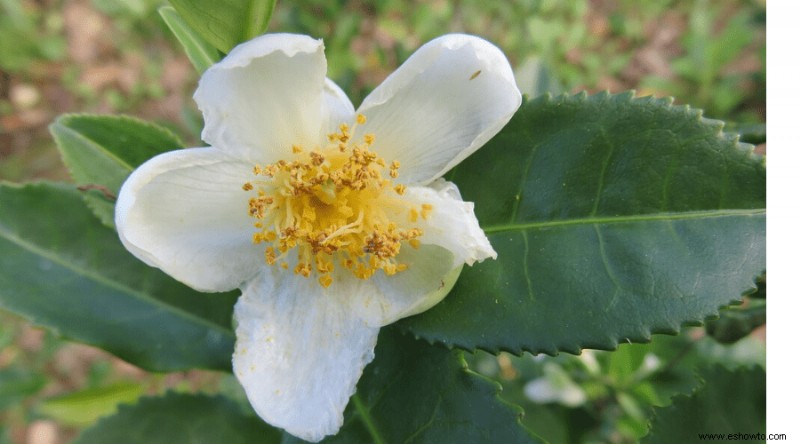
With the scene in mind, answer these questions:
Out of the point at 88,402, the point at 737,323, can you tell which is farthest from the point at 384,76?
Result: the point at 737,323

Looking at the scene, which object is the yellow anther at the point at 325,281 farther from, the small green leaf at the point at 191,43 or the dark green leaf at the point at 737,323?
the dark green leaf at the point at 737,323

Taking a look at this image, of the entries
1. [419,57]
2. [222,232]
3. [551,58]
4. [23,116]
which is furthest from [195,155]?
[23,116]

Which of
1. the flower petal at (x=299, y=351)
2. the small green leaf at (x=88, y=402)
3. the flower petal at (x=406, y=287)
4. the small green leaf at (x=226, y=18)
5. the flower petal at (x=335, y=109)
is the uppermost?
the small green leaf at (x=226, y=18)

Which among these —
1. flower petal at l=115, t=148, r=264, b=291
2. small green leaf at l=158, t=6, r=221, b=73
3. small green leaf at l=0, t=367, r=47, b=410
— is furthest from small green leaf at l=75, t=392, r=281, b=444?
small green leaf at l=0, t=367, r=47, b=410

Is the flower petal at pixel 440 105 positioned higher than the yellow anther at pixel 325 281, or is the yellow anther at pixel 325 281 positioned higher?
the flower petal at pixel 440 105

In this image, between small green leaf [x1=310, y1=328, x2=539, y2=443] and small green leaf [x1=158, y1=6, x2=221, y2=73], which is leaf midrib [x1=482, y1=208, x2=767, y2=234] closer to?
small green leaf [x1=310, y1=328, x2=539, y2=443]

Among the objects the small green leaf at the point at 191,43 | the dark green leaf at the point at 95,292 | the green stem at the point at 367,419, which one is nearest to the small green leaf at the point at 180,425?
the dark green leaf at the point at 95,292
